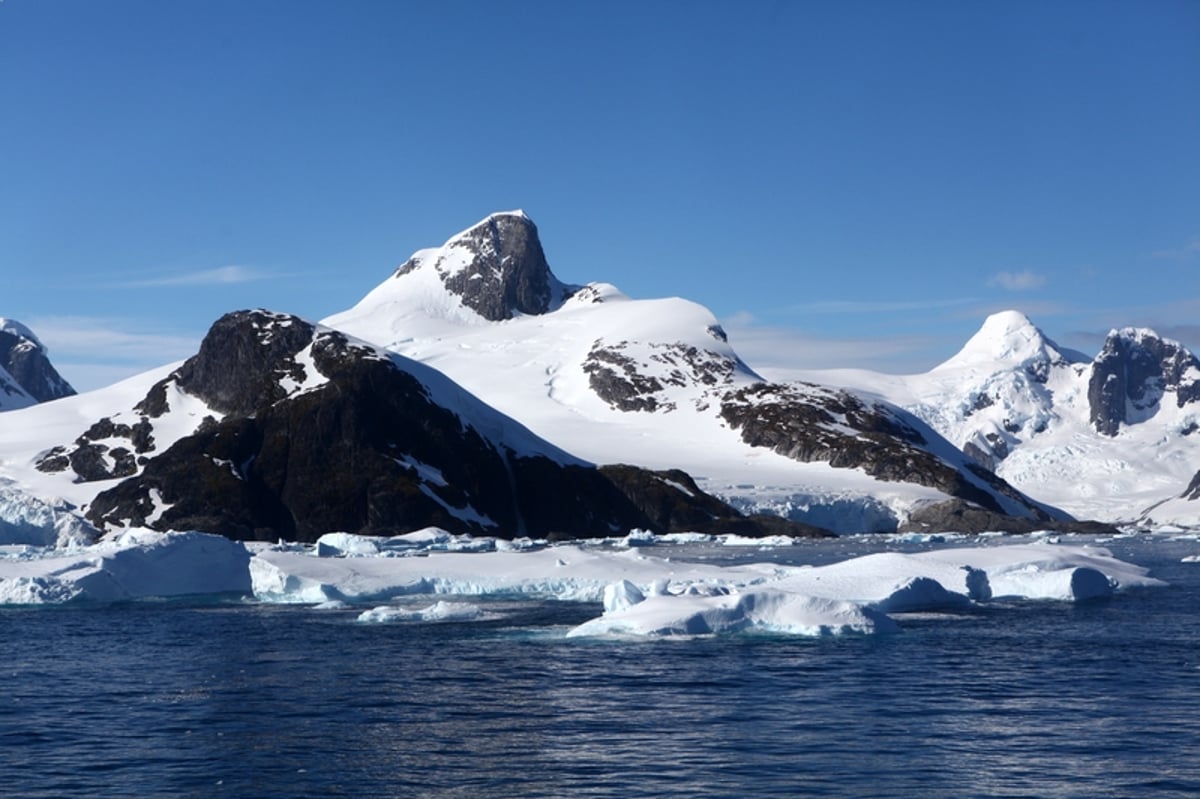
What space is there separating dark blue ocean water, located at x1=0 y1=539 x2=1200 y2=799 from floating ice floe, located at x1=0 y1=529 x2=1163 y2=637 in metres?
1.28

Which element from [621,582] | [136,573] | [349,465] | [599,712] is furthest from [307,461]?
[599,712]

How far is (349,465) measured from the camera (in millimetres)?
138500

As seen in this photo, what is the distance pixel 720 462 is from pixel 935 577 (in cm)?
12936

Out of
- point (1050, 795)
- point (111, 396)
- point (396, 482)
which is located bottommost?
point (1050, 795)

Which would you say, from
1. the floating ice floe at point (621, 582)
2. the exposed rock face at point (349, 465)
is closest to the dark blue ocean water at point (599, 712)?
the floating ice floe at point (621, 582)

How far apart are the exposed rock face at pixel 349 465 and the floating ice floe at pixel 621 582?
55.1m

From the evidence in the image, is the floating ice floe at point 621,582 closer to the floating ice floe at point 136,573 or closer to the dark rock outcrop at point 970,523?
the floating ice floe at point 136,573

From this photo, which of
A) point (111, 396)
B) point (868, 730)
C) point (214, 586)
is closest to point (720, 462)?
point (111, 396)

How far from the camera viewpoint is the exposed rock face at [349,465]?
13100 centimetres

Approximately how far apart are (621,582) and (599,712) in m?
18.0

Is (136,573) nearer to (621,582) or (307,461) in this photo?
(621,582)

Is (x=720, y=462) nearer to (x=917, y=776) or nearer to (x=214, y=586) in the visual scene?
(x=214, y=586)

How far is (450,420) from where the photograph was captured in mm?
151625

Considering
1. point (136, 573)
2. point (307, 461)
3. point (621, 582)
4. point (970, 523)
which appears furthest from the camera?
point (970, 523)
